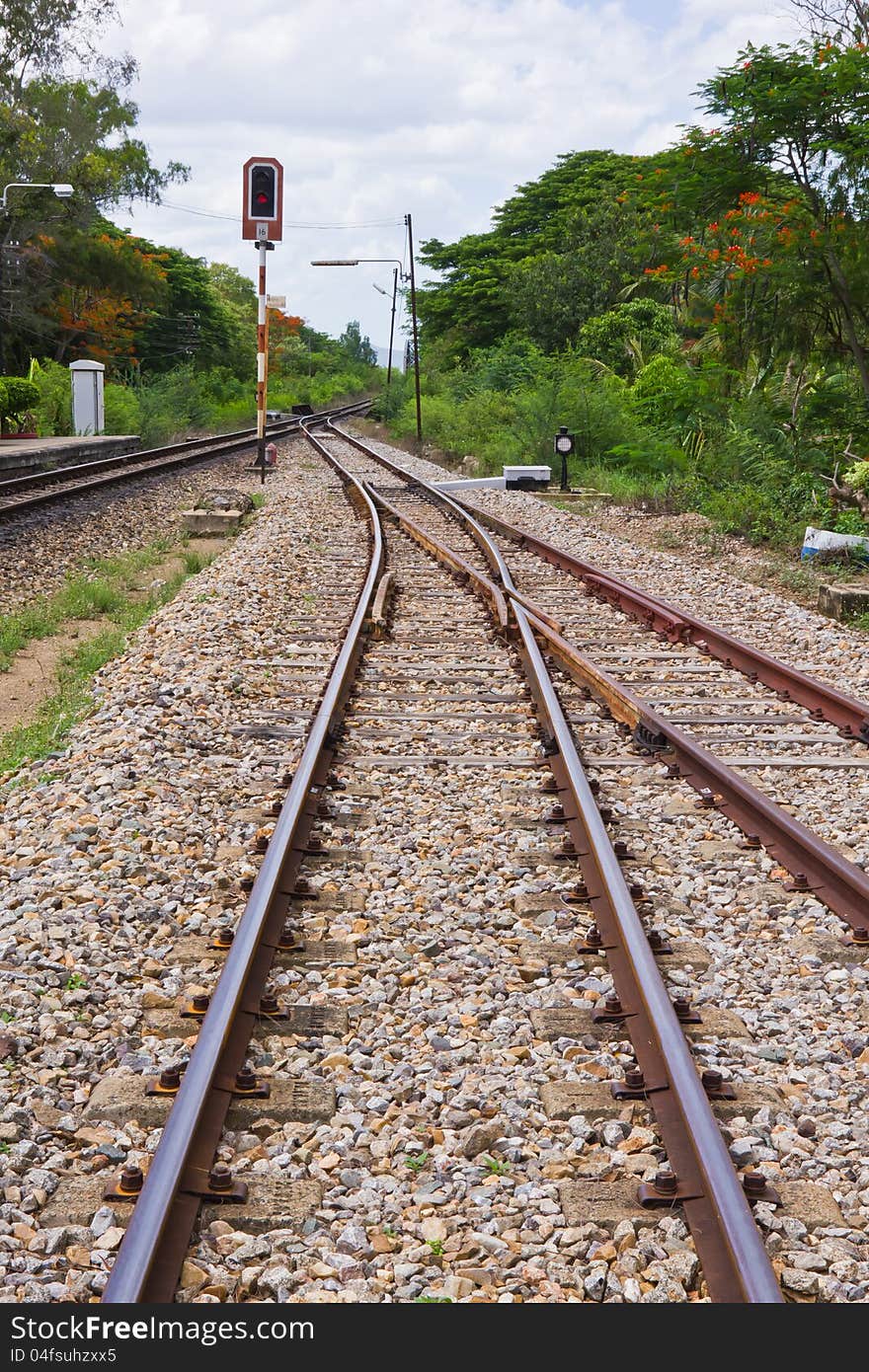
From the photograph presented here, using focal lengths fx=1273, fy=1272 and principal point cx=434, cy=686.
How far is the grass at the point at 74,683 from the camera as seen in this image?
640 cm

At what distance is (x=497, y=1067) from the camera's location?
330 centimetres

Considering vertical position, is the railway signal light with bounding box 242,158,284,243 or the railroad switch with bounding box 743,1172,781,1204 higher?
the railway signal light with bounding box 242,158,284,243

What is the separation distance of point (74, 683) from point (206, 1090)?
17.7 feet

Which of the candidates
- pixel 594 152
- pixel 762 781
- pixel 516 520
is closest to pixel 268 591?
pixel 762 781

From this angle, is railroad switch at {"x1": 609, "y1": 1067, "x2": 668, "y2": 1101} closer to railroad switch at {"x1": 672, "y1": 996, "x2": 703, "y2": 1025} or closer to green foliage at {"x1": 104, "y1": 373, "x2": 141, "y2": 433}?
railroad switch at {"x1": 672, "y1": 996, "x2": 703, "y2": 1025}

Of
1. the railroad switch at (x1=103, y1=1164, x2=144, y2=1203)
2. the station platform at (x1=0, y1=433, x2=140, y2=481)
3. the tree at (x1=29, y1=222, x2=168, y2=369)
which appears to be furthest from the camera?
the tree at (x1=29, y1=222, x2=168, y2=369)

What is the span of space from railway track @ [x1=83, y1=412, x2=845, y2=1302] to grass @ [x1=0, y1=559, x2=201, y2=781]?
1420mm

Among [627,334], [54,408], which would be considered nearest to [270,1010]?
[627,334]

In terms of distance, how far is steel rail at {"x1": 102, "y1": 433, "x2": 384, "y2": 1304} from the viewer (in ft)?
7.97

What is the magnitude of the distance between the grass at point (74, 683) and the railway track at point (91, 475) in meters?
5.17

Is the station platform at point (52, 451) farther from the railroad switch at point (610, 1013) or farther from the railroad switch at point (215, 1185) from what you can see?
the railroad switch at point (215, 1185)

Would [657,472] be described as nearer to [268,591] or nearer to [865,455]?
[865,455]

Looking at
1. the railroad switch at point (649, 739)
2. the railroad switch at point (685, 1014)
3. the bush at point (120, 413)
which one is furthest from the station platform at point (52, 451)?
the railroad switch at point (685, 1014)

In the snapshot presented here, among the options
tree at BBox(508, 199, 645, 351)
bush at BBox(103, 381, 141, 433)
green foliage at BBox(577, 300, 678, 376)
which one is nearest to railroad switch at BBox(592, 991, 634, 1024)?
green foliage at BBox(577, 300, 678, 376)
